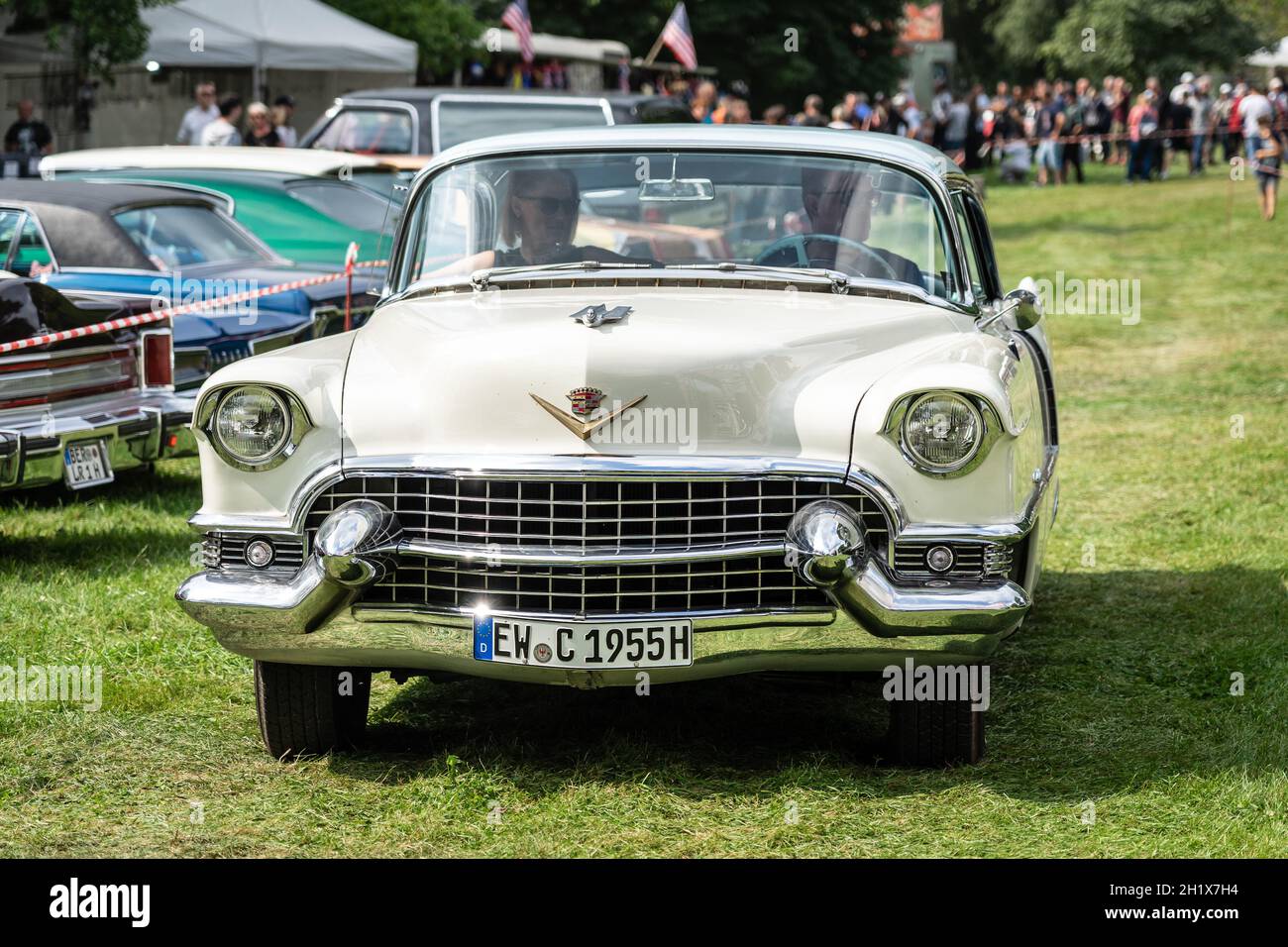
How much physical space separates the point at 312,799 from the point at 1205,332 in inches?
509

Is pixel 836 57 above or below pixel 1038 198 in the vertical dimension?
above

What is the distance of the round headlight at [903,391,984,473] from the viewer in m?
4.30

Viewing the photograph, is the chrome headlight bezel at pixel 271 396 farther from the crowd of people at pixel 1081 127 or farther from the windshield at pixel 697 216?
the crowd of people at pixel 1081 127

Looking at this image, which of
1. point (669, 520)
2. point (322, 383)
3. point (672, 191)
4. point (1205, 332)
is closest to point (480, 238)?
point (672, 191)

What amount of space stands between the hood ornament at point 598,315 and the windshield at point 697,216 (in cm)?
74

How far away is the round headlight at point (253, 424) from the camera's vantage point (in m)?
4.49

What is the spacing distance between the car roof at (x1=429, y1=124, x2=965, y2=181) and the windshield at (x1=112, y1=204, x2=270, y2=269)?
4.22 meters

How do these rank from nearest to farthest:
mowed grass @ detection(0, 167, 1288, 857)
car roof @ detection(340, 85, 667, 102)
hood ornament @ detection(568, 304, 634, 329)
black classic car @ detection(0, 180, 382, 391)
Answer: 1. mowed grass @ detection(0, 167, 1288, 857)
2. hood ornament @ detection(568, 304, 634, 329)
3. black classic car @ detection(0, 180, 382, 391)
4. car roof @ detection(340, 85, 667, 102)

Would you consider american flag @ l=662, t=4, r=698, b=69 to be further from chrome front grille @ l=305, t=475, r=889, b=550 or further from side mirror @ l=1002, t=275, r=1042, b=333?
chrome front grille @ l=305, t=475, r=889, b=550

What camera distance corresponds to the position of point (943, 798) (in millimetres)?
4434

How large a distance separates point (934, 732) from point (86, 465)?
423 centimetres

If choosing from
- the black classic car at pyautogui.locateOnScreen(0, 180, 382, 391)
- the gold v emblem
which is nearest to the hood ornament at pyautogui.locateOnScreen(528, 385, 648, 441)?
the gold v emblem

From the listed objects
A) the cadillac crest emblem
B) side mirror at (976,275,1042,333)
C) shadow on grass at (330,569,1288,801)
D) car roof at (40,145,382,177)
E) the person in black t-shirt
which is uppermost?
the person in black t-shirt

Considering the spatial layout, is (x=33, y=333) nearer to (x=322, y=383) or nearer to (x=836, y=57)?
(x=322, y=383)
